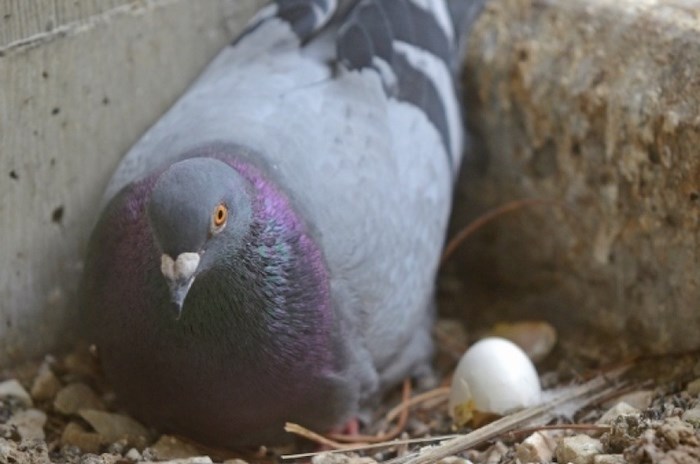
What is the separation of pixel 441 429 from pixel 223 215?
1266mm

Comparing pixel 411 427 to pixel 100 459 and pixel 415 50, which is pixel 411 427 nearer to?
pixel 100 459

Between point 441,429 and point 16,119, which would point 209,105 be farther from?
point 441,429

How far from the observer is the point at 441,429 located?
12.4 feet

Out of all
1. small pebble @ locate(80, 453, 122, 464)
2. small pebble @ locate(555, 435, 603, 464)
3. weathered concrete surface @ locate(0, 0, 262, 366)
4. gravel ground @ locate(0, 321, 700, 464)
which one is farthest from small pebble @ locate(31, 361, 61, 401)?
small pebble @ locate(555, 435, 603, 464)

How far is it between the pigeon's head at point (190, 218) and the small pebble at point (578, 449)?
108 cm

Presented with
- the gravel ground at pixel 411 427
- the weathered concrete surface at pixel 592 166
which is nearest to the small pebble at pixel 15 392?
the gravel ground at pixel 411 427

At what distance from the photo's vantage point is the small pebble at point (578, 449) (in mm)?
3037

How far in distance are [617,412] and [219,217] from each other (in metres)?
1.37

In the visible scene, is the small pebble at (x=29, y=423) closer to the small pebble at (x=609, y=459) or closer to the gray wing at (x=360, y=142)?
the gray wing at (x=360, y=142)

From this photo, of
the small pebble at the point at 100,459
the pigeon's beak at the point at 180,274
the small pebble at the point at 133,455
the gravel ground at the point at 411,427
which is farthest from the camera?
the small pebble at the point at 133,455

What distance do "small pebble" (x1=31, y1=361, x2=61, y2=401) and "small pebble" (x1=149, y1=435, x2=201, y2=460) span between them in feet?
1.49

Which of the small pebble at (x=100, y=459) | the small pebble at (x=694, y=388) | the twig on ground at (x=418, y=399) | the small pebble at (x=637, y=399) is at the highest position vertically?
the small pebble at (x=100, y=459)

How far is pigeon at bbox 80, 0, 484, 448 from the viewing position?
10.3 feet

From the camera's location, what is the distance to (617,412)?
134 inches
